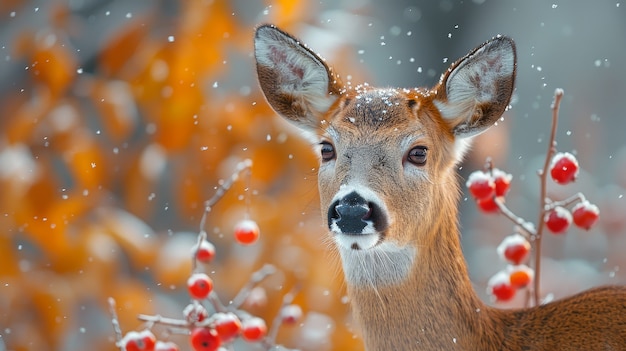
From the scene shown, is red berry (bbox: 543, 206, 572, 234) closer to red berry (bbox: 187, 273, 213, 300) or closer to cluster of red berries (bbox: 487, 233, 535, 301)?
cluster of red berries (bbox: 487, 233, 535, 301)

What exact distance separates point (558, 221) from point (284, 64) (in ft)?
3.38

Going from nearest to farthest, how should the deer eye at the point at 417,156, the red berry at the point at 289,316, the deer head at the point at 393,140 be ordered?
1. the deer head at the point at 393,140
2. the deer eye at the point at 417,156
3. the red berry at the point at 289,316

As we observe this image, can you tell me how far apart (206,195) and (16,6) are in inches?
62.4

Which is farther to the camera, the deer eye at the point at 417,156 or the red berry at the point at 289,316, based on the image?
the red berry at the point at 289,316

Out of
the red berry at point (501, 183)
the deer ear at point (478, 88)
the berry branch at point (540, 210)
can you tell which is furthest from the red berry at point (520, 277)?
the deer ear at point (478, 88)

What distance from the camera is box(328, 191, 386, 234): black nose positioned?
3029 millimetres

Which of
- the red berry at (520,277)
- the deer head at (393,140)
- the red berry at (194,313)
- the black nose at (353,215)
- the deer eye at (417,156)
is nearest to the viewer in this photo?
the black nose at (353,215)

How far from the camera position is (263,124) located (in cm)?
607

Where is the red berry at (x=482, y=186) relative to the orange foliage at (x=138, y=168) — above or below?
below

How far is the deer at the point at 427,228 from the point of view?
328cm

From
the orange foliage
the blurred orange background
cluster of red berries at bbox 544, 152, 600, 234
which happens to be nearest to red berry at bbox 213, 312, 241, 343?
cluster of red berries at bbox 544, 152, 600, 234

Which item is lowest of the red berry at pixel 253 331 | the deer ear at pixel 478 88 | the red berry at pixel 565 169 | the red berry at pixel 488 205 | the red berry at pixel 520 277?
the red berry at pixel 253 331

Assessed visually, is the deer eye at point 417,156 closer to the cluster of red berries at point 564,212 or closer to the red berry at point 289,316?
the cluster of red berries at point 564,212

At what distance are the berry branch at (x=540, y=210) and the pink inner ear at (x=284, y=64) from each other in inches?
26.0
